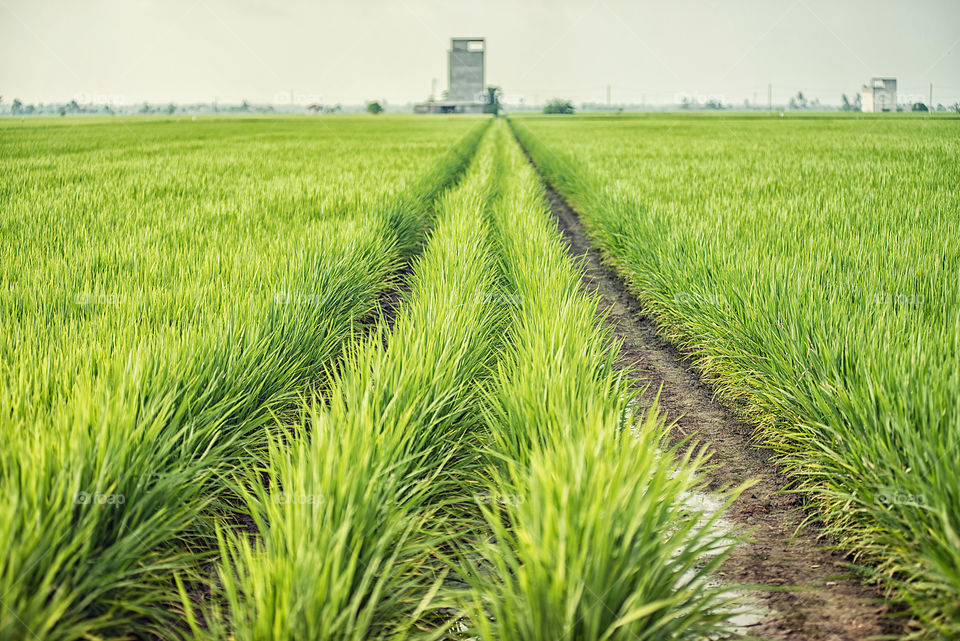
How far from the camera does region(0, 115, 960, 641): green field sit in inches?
55.4

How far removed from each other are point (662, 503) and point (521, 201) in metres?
5.48

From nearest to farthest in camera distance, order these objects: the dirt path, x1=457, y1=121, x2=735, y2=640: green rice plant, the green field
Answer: x1=457, y1=121, x2=735, y2=640: green rice plant
the green field
the dirt path

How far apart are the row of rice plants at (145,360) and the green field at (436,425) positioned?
2cm

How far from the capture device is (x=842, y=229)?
4.71 meters

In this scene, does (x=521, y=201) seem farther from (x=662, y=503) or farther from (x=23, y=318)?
(x=662, y=503)

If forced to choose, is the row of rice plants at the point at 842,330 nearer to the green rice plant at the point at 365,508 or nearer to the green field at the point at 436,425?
the green field at the point at 436,425

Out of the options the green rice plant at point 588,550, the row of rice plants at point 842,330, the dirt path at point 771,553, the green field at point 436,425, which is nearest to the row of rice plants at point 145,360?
the green field at point 436,425

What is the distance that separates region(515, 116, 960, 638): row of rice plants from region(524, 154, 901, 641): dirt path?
0.29 ft

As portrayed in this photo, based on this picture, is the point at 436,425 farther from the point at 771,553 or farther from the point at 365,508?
the point at 771,553

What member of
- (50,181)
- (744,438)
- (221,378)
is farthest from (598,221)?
(50,181)

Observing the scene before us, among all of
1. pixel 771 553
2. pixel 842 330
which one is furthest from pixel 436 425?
pixel 842 330

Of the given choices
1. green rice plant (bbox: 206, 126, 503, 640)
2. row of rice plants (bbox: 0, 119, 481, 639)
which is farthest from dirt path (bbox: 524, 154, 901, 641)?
row of rice plants (bbox: 0, 119, 481, 639)

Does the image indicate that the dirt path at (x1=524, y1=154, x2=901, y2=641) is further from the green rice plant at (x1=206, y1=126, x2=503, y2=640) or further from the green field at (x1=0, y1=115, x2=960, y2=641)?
the green rice plant at (x1=206, y1=126, x2=503, y2=640)

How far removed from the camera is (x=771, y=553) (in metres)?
1.99
